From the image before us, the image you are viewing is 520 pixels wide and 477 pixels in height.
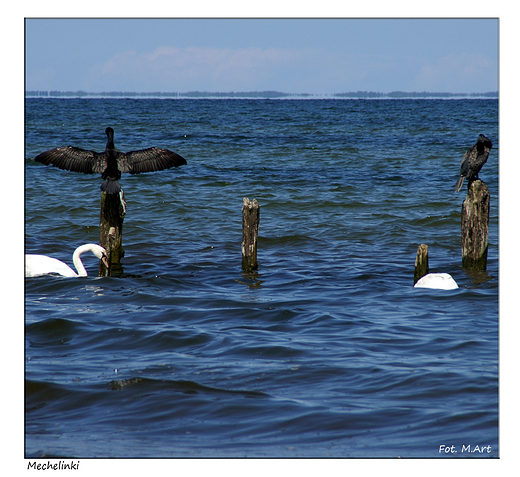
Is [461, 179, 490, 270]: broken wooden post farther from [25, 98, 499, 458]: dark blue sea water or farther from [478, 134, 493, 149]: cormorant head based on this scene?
[478, 134, 493, 149]: cormorant head

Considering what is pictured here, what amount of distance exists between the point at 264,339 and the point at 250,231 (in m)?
3.63

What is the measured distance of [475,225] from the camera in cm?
1004

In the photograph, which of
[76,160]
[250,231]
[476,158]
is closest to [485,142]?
[476,158]

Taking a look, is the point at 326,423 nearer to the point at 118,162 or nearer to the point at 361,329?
the point at 361,329

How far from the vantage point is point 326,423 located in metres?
5.07

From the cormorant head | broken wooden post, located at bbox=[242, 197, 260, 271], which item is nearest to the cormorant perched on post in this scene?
the cormorant head

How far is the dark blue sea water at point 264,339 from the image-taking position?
4969 millimetres

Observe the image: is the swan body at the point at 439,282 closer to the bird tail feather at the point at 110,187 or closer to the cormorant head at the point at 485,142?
the cormorant head at the point at 485,142

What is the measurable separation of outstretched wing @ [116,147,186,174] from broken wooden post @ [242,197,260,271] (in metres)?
1.40

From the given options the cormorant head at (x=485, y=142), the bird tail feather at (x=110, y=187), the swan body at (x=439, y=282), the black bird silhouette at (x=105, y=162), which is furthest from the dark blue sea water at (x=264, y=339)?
the cormorant head at (x=485, y=142)

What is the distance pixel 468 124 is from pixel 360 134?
12.9 metres

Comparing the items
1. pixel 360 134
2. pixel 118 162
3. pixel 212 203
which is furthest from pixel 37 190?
pixel 360 134

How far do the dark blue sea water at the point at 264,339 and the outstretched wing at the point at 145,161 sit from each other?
5.91ft
